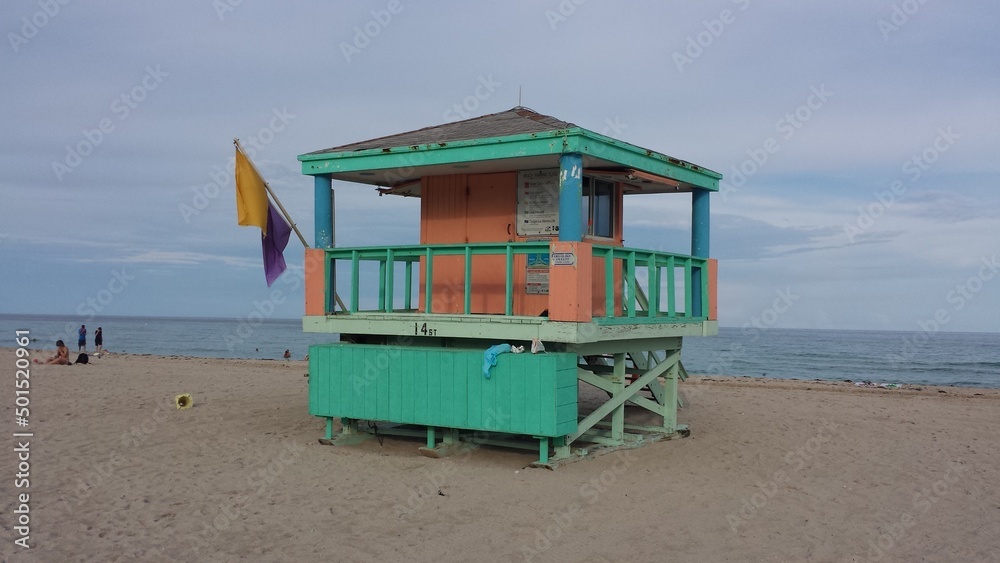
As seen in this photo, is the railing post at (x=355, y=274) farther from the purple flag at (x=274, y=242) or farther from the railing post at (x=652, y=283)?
the railing post at (x=652, y=283)

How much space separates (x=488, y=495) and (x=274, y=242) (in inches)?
210

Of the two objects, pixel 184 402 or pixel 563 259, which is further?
pixel 184 402

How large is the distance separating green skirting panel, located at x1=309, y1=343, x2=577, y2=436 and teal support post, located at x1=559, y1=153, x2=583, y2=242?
1476mm

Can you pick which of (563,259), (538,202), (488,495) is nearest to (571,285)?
(563,259)

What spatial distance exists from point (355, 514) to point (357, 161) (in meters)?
5.13

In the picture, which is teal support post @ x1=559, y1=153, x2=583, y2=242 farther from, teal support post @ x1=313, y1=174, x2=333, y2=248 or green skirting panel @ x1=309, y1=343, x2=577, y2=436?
teal support post @ x1=313, y1=174, x2=333, y2=248

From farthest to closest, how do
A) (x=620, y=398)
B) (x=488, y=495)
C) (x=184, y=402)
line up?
(x=184, y=402) < (x=620, y=398) < (x=488, y=495)

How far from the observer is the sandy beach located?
687 centimetres

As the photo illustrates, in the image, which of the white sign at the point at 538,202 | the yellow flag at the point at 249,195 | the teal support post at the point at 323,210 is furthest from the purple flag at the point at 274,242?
the white sign at the point at 538,202

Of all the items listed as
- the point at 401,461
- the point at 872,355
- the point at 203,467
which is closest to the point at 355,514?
the point at 401,461

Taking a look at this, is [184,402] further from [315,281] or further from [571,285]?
[571,285]

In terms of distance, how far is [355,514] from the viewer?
25.3ft

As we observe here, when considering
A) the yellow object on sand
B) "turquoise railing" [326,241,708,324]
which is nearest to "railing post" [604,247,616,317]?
"turquoise railing" [326,241,708,324]

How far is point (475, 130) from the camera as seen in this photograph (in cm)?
1092
